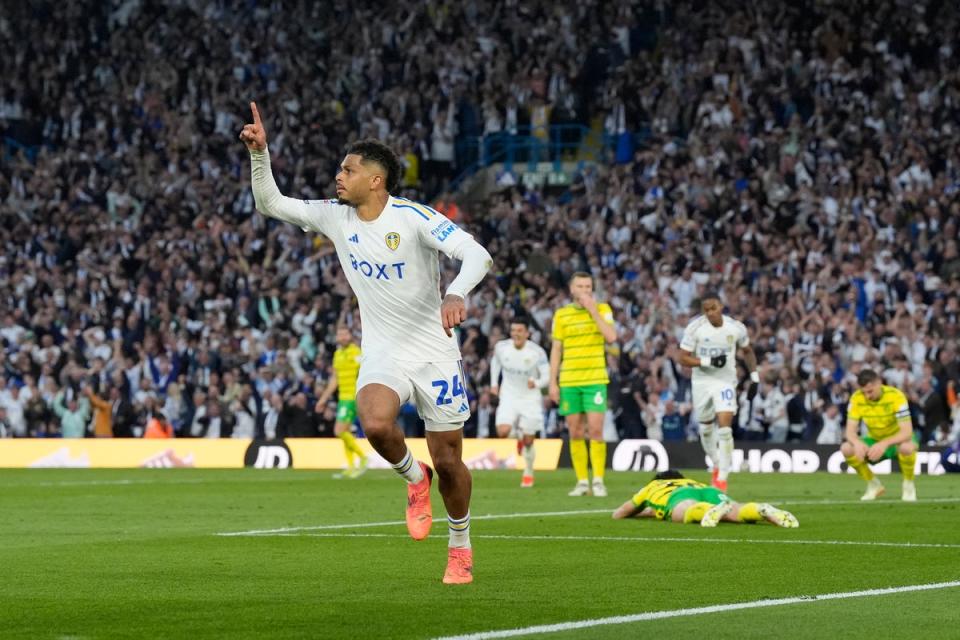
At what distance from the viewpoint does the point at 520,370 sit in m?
24.6

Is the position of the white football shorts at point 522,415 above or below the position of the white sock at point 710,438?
above

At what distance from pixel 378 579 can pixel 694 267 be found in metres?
22.0

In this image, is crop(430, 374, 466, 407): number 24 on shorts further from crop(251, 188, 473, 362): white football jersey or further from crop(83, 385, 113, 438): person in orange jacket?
crop(83, 385, 113, 438): person in orange jacket

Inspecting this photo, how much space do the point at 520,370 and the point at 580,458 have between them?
4163mm

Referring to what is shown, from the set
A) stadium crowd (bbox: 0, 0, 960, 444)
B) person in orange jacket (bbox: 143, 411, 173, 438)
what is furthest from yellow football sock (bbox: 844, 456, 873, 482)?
person in orange jacket (bbox: 143, 411, 173, 438)

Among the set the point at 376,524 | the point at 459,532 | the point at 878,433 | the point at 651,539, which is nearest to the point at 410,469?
the point at 459,532

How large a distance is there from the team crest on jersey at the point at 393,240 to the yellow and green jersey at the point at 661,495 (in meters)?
5.95

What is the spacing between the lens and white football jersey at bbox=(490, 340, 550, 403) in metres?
24.5

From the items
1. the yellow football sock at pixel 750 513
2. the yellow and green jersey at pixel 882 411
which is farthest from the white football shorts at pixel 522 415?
the yellow football sock at pixel 750 513

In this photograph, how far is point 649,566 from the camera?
10906 mm

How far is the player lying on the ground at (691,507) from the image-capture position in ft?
47.3

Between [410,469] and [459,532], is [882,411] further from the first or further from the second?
[459,532]

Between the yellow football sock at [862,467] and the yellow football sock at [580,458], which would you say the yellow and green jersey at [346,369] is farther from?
the yellow football sock at [862,467]

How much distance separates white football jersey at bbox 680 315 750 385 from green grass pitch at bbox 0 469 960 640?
1.69 m
